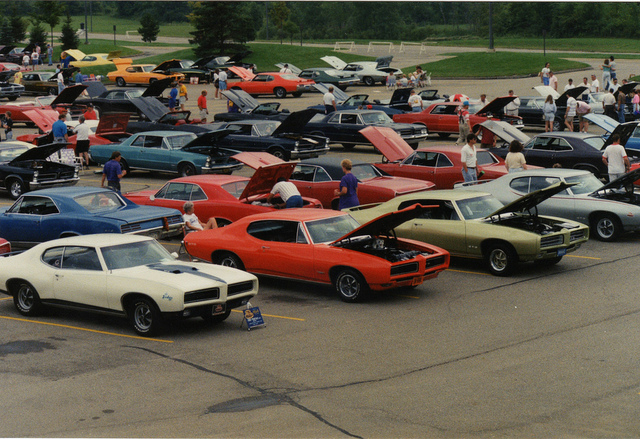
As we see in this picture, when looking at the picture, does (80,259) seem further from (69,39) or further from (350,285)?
(69,39)

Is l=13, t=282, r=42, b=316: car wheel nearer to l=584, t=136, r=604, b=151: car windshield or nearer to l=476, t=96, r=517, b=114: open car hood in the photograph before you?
l=584, t=136, r=604, b=151: car windshield

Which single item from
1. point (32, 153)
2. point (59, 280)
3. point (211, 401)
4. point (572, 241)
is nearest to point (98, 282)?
point (59, 280)

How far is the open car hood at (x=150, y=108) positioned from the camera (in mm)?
30922

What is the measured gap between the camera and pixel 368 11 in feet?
331

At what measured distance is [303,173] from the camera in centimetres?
2058

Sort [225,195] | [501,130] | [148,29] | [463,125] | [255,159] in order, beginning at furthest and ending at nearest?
[148,29]
[463,125]
[501,130]
[255,159]
[225,195]

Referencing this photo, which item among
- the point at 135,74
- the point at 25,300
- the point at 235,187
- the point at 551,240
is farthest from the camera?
the point at 135,74

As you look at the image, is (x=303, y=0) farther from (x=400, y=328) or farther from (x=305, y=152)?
(x=400, y=328)

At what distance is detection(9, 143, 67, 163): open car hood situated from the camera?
73.6 feet

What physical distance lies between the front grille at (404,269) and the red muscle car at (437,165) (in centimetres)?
829

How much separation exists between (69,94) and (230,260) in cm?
2313

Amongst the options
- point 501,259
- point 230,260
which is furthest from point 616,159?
point 230,260

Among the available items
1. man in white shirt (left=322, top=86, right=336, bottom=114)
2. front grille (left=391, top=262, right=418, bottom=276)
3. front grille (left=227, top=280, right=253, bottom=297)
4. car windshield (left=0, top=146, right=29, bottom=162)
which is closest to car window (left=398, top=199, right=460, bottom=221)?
front grille (left=391, top=262, right=418, bottom=276)

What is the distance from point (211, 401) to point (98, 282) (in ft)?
12.3
